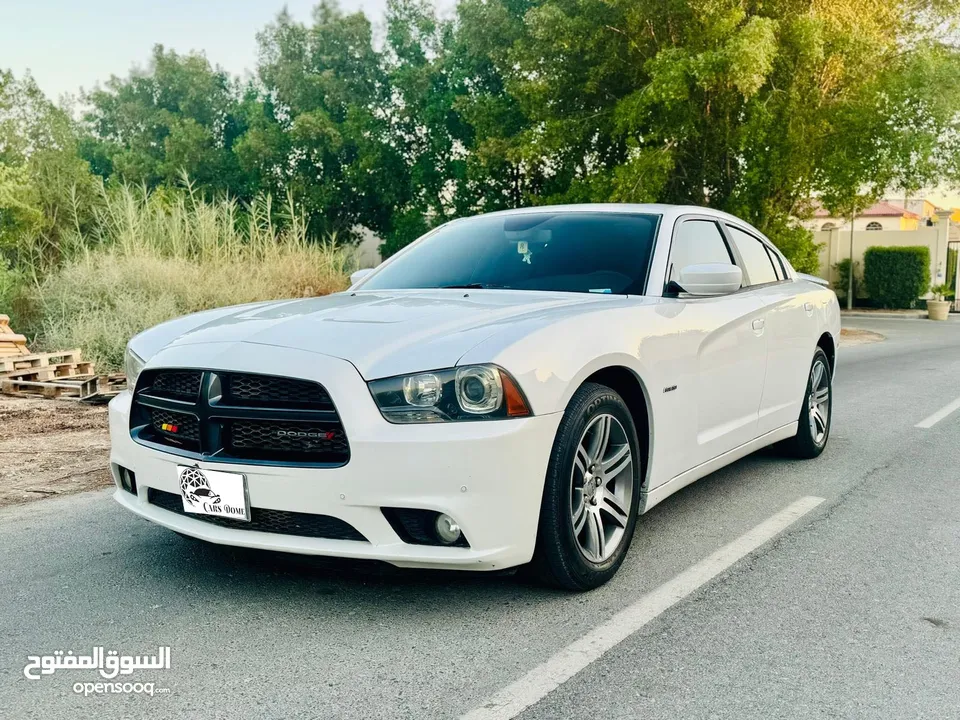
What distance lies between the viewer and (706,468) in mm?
4789

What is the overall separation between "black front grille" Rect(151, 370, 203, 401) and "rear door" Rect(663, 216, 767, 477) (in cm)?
202

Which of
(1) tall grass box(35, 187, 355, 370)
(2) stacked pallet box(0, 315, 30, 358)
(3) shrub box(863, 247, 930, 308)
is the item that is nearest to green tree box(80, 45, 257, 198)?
(3) shrub box(863, 247, 930, 308)

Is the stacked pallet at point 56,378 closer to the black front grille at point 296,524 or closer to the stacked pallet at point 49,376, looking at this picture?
the stacked pallet at point 49,376

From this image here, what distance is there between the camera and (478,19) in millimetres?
32812

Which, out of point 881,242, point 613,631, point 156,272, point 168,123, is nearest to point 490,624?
point 613,631

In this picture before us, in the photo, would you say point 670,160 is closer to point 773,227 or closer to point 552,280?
point 773,227

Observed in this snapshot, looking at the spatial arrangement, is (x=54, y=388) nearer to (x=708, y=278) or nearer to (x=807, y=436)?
(x=807, y=436)

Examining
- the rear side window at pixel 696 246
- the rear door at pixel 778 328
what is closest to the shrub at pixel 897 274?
the rear door at pixel 778 328

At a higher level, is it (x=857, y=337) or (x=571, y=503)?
(x=571, y=503)

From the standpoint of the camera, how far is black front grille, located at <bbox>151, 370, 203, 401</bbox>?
366 centimetres

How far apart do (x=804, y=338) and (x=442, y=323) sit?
3.22m

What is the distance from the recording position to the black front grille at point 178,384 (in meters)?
3.66

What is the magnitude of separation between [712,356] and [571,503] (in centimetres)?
140

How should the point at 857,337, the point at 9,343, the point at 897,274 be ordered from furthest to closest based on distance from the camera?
the point at 897,274, the point at 857,337, the point at 9,343
